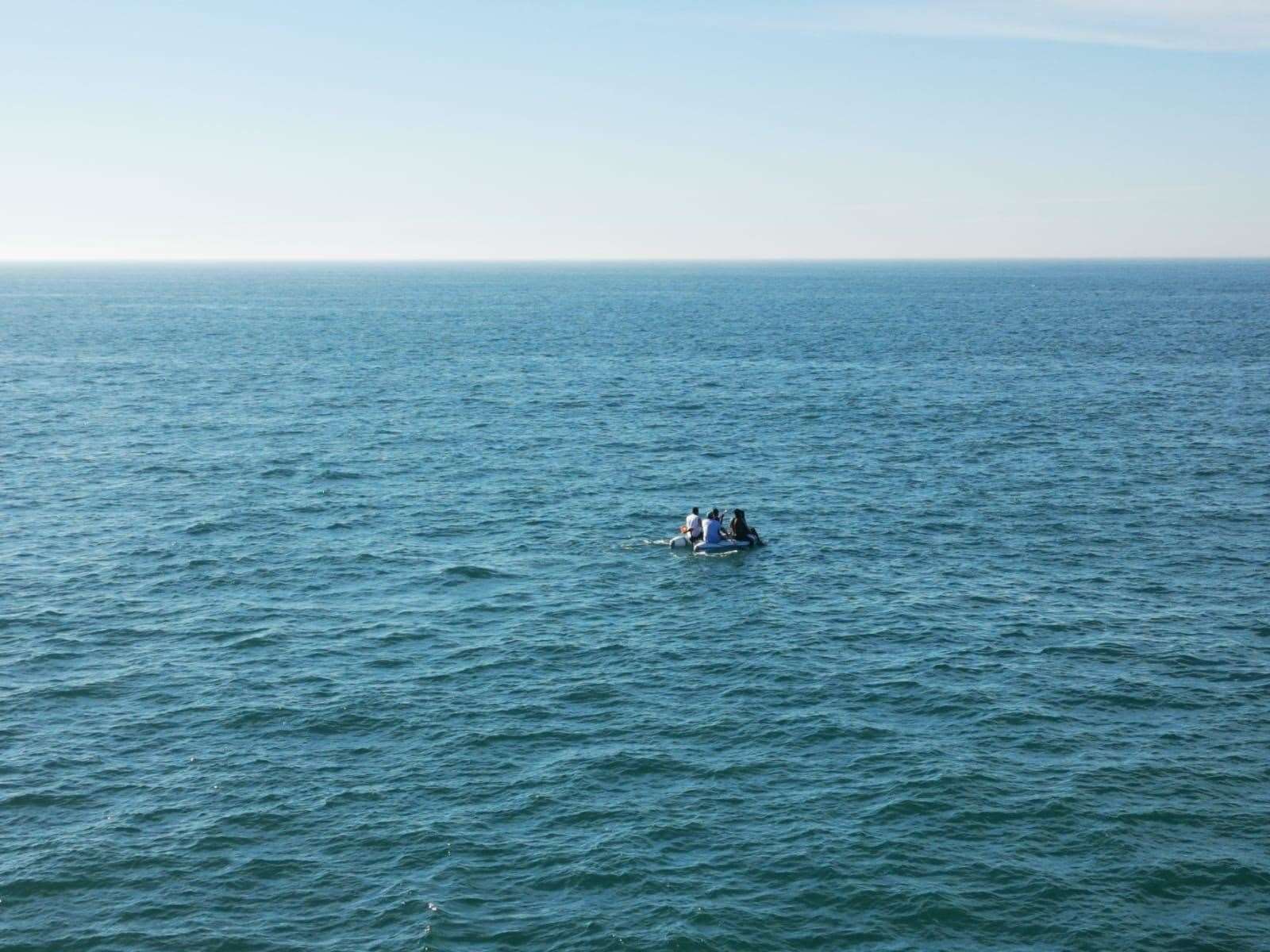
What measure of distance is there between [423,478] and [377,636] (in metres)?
30.9

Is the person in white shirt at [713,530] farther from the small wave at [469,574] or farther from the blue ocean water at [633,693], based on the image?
the small wave at [469,574]

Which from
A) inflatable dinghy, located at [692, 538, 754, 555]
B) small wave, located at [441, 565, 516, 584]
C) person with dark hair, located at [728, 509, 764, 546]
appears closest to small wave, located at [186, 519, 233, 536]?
small wave, located at [441, 565, 516, 584]

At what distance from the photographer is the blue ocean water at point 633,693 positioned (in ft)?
97.9

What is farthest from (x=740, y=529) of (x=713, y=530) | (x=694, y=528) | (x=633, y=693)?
(x=633, y=693)

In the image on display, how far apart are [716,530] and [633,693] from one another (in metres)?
18.4

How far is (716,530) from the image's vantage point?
5959 centimetres

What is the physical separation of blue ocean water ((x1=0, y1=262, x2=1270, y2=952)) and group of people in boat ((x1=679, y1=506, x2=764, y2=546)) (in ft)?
4.14

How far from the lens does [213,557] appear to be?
5847 centimetres

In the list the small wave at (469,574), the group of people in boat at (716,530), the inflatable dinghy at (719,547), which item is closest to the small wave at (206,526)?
the small wave at (469,574)

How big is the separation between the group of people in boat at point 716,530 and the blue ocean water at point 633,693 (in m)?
1.26

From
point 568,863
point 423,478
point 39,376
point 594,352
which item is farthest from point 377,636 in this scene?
point 594,352

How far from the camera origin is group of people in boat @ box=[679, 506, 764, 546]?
59.6 m

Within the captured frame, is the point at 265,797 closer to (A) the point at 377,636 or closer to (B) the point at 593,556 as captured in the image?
(A) the point at 377,636

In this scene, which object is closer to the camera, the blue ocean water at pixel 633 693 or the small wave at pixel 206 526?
the blue ocean water at pixel 633 693
